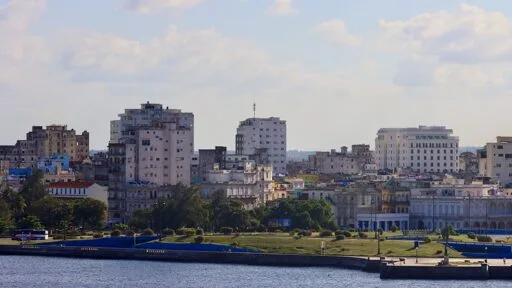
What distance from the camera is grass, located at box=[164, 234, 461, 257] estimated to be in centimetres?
13750

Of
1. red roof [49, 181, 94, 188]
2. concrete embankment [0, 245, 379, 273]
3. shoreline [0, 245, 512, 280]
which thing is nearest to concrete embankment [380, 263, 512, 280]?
shoreline [0, 245, 512, 280]

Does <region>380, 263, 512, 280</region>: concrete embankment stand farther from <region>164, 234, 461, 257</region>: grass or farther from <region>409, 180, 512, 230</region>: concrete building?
<region>409, 180, 512, 230</region>: concrete building

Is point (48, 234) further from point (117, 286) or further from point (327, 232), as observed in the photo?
point (117, 286)

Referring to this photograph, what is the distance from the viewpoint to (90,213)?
166 m

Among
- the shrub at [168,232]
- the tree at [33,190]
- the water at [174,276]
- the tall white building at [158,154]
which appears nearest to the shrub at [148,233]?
the shrub at [168,232]

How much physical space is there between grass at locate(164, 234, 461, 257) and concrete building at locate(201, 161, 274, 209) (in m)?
30.8

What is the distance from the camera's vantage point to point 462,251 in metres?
138

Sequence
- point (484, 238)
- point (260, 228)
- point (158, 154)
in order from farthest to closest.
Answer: point (158, 154)
point (260, 228)
point (484, 238)

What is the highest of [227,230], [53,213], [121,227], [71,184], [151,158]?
[151,158]

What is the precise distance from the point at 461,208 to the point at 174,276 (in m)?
52.4

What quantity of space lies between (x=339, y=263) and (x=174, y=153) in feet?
188

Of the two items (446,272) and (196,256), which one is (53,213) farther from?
(446,272)

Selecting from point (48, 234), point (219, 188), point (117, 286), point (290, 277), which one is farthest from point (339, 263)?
point (219, 188)

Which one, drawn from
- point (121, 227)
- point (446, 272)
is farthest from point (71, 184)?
point (446, 272)
